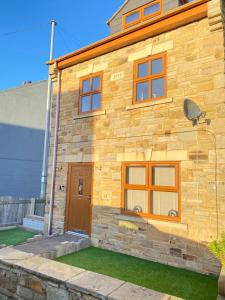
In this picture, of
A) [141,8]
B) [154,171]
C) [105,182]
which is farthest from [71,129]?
[141,8]

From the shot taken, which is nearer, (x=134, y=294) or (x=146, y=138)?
(x=134, y=294)

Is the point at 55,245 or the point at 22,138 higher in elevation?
the point at 22,138

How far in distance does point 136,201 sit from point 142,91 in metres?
3.47

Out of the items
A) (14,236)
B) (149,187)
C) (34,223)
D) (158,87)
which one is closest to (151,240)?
(149,187)

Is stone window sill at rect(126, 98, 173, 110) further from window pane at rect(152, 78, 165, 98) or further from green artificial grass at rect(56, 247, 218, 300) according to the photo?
green artificial grass at rect(56, 247, 218, 300)

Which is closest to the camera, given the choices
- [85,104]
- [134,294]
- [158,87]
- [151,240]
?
[134,294]

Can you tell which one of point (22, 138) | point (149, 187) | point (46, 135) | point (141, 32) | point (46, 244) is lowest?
point (46, 244)

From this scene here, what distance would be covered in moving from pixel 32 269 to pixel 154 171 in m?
3.99

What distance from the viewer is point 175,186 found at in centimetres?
Answer: 656

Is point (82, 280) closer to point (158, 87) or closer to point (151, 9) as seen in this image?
point (158, 87)

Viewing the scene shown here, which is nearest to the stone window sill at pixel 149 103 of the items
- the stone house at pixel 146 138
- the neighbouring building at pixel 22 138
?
the stone house at pixel 146 138

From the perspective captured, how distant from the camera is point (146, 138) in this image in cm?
721

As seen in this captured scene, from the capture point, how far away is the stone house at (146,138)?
6.14 meters

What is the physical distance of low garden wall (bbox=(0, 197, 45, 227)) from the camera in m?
10.5
